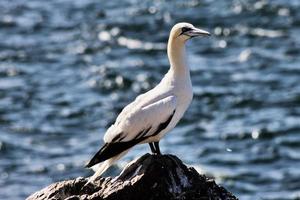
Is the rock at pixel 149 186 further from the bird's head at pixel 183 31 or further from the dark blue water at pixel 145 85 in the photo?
the dark blue water at pixel 145 85

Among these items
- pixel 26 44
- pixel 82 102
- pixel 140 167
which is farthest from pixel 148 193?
pixel 26 44

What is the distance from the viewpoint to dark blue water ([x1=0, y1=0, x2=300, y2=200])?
2522cm

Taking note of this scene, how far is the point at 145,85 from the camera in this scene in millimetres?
30078

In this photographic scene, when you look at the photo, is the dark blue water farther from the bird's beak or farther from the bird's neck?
the bird's beak

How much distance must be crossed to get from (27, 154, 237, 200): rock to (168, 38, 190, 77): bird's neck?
147 cm

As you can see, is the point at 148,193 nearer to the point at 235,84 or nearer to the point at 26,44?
the point at 235,84

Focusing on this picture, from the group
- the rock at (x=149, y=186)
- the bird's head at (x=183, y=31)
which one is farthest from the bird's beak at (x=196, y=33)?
the rock at (x=149, y=186)

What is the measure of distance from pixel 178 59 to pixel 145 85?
1646 centimetres

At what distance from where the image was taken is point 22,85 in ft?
100

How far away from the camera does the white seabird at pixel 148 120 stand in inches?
503

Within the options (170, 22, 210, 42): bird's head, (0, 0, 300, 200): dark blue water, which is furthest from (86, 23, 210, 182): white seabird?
(0, 0, 300, 200): dark blue water

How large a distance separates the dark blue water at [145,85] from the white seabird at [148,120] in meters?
10.6

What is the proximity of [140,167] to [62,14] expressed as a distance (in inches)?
1019

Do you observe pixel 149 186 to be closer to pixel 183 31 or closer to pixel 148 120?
pixel 148 120
